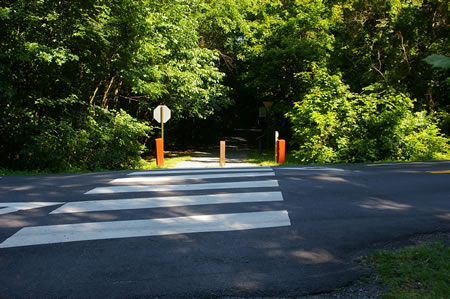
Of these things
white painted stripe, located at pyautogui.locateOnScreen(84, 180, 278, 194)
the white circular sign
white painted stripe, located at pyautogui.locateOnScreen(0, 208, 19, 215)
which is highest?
the white circular sign

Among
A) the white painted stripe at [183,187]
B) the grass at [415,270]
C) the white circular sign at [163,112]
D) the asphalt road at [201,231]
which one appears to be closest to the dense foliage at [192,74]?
the white circular sign at [163,112]

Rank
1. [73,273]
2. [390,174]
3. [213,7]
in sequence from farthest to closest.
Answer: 1. [213,7]
2. [390,174]
3. [73,273]

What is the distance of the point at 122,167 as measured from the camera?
49.3ft

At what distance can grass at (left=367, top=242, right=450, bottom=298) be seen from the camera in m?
3.23

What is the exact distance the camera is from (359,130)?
50.4 ft

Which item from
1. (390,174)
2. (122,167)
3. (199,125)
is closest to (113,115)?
(122,167)

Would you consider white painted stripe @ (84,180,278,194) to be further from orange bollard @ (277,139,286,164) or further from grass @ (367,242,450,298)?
orange bollard @ (277,139,286,164)

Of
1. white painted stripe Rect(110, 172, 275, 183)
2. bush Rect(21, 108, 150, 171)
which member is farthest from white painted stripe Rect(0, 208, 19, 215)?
bush Rect(21, 108, 150, 171)

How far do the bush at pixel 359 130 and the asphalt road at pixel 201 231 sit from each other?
20.2 ft

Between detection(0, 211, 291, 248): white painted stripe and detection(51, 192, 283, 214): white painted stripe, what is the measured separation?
754 mm

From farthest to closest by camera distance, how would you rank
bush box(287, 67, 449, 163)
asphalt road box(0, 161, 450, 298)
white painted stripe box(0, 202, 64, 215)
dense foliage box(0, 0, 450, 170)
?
bush box(287, 67, 449, 163) → dense foliage box(0, 0, 450, 170) → white painted stripe box(0, 202, 64, 215) → asphalt road box(0, 161, 450, 298)

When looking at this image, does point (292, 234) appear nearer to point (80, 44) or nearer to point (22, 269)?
point (22, 269)

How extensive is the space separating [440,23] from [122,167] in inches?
609

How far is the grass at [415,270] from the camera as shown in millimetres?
3230
